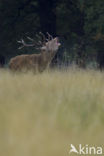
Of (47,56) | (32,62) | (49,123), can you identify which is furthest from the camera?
(47,56)

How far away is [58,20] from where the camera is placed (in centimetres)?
2666

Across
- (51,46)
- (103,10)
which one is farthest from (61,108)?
(103,10)

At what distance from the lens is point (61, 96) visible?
20.8ft

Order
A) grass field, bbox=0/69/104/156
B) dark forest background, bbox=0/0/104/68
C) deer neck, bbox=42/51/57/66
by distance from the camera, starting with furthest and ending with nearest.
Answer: dark forest background, bbox=0/0/104/68 → deer neck, bbox=42/51/57/66 → grass field, bbox=0/69/104/156

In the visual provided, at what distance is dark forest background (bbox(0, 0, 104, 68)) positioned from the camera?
23.9 meters

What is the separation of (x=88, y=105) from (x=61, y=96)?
0.57 m

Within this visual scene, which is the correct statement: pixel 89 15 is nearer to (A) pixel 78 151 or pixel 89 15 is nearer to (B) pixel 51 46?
(B) pixel 51 46

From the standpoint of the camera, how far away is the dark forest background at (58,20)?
23.9m

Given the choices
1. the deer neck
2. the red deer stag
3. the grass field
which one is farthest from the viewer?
the deer neck

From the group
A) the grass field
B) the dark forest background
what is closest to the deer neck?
the dark forest background

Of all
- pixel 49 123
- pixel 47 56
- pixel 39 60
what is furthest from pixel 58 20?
pixel 49 123

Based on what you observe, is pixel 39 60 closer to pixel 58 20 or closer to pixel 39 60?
A: pixel 39 60

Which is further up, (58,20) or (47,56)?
(58,20)

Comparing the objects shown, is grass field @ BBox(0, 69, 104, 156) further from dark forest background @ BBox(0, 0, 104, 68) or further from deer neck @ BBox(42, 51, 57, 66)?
dark forest background @ BBox(0, 0, 104, 68)
